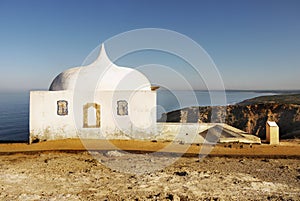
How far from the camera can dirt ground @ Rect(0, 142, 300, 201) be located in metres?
6.59

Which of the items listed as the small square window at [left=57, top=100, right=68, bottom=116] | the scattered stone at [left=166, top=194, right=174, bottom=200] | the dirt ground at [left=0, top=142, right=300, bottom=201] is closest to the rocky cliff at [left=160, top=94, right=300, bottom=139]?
the small square window at [left=57, top=100, right=68, bottom=116]

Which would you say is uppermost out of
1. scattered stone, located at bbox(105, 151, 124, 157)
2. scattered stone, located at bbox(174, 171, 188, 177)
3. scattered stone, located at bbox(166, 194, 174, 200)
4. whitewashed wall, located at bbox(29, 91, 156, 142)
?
whitewashed wall, located at bbox(29, 91, 156, 142)

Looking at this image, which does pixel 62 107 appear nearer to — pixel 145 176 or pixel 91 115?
pixel 91 115

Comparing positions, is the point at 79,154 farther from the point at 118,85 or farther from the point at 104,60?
the point at 104,60

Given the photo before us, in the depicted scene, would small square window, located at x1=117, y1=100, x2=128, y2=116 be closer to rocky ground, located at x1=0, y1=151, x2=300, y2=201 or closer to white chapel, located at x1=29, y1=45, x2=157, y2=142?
white chapel, located at x1=29, y1=45, x2=157, y2=142

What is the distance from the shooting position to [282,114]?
24766mm

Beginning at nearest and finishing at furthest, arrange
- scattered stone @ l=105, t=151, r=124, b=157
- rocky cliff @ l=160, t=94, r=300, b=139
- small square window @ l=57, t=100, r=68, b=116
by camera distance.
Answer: scattered stone @ l=105, t=151, r=124, b=157 < small square window @ l=57, t=100, r=68, b=116 < rocky cliff @ l=160, t=94, r=300, b=139

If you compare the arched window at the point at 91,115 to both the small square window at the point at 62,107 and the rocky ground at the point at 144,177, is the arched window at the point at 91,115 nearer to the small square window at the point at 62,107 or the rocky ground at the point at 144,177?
the small square window at the point at 62,107

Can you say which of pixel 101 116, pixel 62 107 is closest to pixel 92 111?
pixel 101 116

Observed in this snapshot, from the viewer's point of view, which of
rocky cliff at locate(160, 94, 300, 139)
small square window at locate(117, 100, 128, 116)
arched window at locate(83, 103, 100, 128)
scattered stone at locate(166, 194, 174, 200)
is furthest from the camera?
rocky cliff at locate(160, 94, 300, 139)

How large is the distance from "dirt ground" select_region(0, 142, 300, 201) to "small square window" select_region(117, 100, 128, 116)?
2885 millimetres

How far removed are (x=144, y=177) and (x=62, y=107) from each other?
288 inches

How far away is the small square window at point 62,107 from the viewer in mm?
13500

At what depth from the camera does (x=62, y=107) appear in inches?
535
